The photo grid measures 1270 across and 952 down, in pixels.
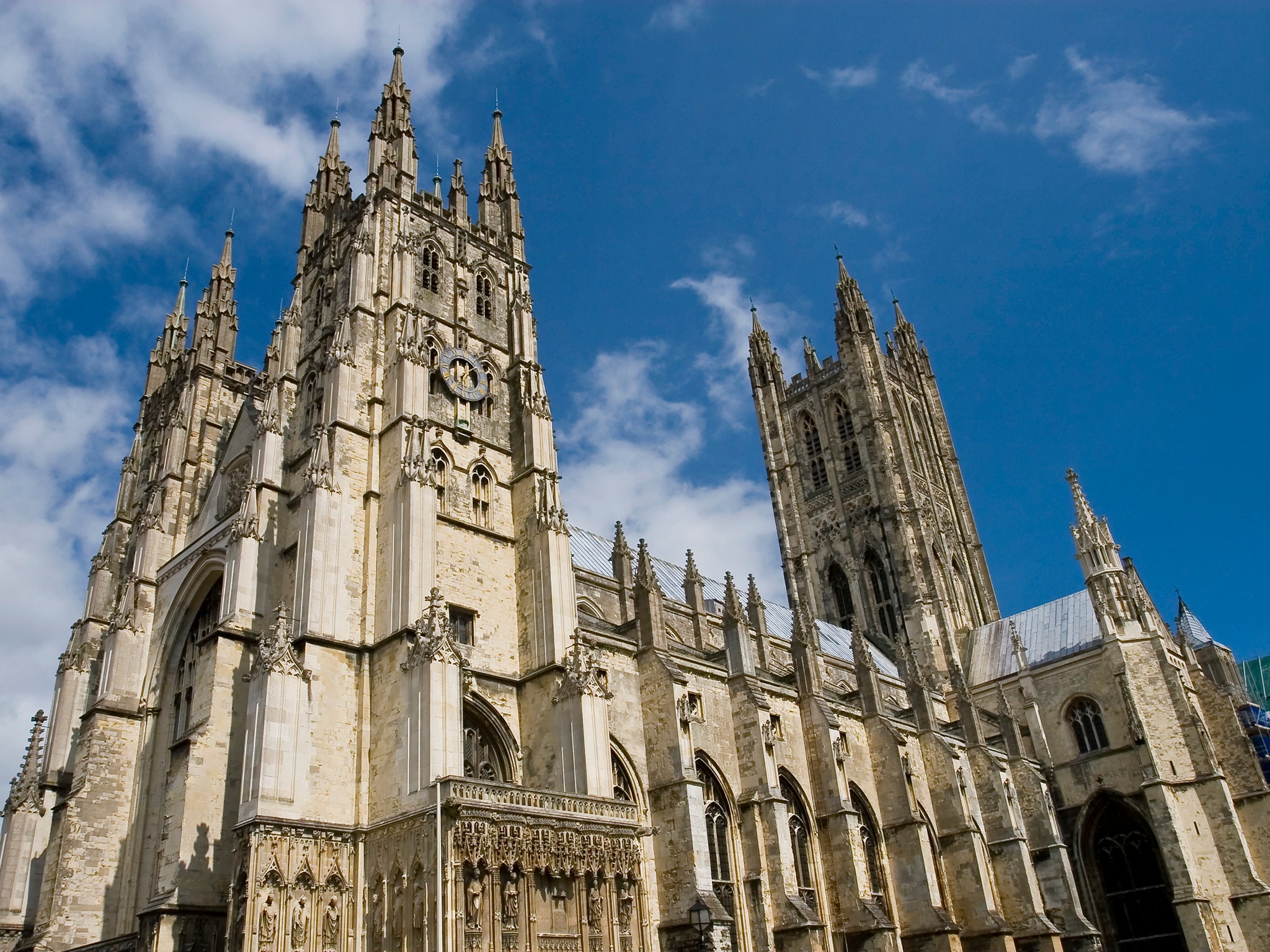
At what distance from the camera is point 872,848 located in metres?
33.2

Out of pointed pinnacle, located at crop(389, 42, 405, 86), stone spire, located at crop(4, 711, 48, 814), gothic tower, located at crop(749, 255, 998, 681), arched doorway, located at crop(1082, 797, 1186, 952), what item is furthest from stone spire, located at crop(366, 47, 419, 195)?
→ arched doorway, located at crop(1082, 797, 1186, 952)

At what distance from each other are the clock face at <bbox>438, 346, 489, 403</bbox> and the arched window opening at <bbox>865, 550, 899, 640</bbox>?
108ft

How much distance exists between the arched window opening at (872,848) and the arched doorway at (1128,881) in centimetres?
1406

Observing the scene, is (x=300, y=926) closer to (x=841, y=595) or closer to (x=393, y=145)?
(x=393, y=145)

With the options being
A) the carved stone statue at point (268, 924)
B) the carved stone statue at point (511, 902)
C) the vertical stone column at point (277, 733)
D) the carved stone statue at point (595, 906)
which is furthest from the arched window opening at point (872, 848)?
the carved stone statue at point (268, 924)

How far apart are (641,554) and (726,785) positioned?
777 centimetres

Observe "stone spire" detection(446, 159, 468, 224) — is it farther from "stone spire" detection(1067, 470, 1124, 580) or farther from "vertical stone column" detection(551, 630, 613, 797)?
"stone spire" detection(1067, 470, 1124, 580)

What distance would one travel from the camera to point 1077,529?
48500 mm

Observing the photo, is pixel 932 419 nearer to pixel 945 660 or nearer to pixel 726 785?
pixel 945 660

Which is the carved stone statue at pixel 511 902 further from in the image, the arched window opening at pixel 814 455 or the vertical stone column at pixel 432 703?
the arched window opening at pixel 814 455

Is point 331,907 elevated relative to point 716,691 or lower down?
lower down

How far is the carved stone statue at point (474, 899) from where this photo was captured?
60.0ft

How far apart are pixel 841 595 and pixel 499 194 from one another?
32458 mm

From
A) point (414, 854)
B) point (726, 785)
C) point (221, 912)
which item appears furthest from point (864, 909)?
point (221, 912)
